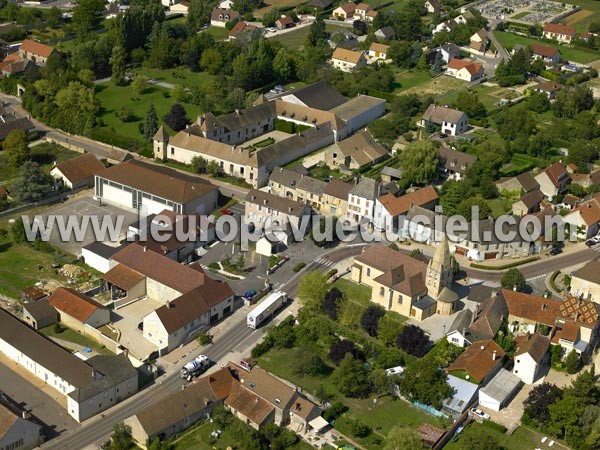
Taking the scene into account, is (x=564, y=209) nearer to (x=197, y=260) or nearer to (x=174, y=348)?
(x=197, y=260)

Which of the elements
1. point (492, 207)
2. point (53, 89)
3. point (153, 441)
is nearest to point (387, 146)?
point (492, 207)

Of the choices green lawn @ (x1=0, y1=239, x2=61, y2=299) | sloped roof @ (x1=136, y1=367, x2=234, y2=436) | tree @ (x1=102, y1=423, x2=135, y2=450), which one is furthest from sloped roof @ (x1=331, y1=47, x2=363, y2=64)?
tree @ (x1=102, y1=423, x2=135, y2=450)

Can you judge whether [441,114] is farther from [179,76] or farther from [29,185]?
[29,185]

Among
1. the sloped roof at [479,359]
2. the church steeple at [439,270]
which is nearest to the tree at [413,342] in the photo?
the sloped roof at [479,359]

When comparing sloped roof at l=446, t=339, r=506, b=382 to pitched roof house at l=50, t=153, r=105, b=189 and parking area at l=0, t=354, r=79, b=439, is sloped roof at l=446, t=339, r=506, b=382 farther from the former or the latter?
pitched roof house at l=50, t=153, r=105, b=189

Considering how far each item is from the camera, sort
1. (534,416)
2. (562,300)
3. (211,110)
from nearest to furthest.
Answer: (534,416), (562,300), (211,110)

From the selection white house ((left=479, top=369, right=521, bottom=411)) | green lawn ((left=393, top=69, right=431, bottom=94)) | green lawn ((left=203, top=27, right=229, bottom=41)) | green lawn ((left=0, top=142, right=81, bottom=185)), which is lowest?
green lawn ((left=0, top=142, right=81, bottom=185))

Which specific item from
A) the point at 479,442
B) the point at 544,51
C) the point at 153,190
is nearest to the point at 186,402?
the point at 479,442
